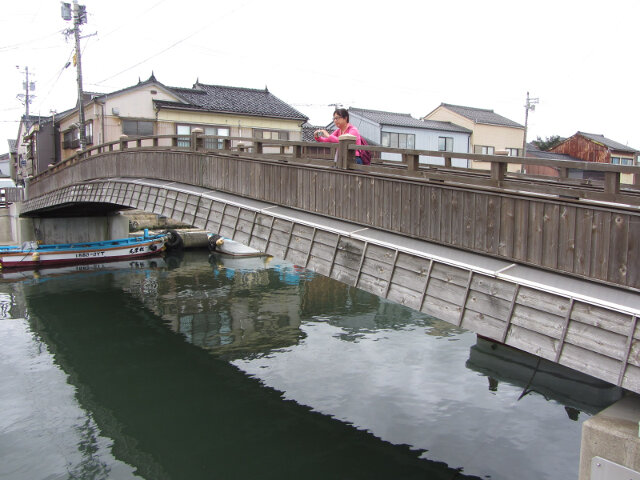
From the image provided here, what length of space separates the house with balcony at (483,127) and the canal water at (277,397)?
2885 cm

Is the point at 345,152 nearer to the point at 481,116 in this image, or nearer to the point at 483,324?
the point at 483,324

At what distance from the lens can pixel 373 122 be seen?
4038cm

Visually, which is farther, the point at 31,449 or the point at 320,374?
the point at 320,374

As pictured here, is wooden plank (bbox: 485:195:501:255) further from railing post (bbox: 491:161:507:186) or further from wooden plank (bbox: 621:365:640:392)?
wooden plank (bbox: 621:365:640:392)

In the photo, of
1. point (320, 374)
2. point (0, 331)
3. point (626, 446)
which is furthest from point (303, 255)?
point (0, 331)

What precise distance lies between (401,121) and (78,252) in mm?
25777

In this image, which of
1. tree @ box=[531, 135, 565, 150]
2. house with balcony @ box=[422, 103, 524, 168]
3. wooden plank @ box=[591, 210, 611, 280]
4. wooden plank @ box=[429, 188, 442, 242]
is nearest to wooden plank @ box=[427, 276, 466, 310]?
wooden plank @ box=[429, 188, 442, 242]

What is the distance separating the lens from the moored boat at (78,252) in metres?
28.3

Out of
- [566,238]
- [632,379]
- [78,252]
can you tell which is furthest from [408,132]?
[632,379]

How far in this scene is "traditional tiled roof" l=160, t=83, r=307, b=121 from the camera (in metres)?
36.5

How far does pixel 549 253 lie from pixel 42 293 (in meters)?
22.4

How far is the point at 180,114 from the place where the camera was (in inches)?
1385

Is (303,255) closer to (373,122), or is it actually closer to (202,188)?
(202,188)

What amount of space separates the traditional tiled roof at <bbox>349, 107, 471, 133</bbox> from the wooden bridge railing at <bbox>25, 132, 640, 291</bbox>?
95.2 feet
